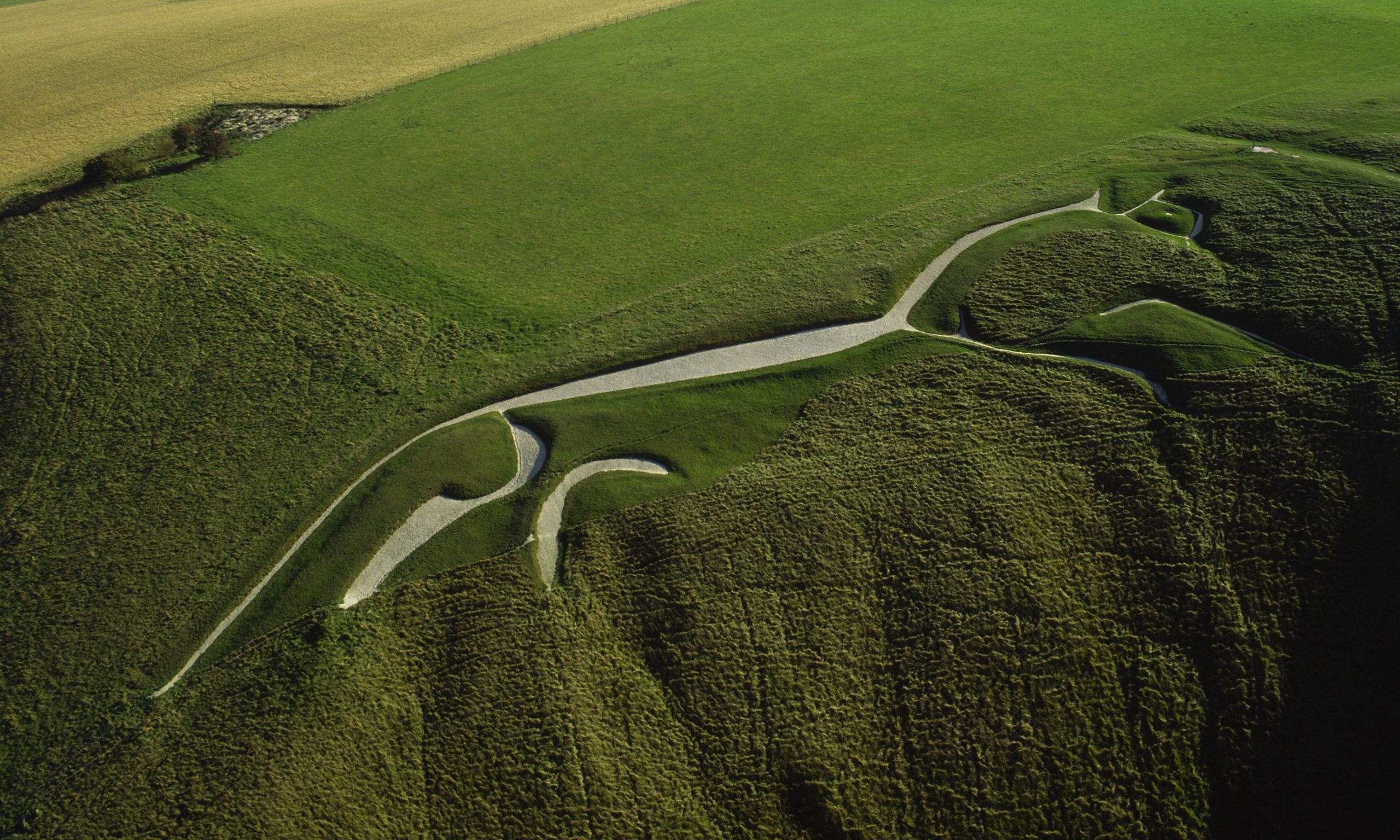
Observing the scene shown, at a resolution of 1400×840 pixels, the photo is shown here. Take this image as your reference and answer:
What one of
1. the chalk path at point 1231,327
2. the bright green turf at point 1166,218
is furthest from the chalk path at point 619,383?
the bright green turf at point 1166,218

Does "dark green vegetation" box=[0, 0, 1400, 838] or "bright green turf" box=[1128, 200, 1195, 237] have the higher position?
"bright green turf" box=[1128, 200, 1195, 237]

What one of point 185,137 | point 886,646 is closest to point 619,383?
point 886,646

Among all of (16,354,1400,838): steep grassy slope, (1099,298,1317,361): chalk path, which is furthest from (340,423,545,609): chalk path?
(1099,298,1317,361): chalk path

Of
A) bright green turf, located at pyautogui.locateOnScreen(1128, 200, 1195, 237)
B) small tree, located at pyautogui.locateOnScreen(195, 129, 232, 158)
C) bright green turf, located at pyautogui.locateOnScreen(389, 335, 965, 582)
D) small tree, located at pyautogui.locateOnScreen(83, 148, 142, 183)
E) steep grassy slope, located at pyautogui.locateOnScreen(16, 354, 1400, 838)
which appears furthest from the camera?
small tree, located at pyautogui.locateOnScreen(195, 129, 232, 158)

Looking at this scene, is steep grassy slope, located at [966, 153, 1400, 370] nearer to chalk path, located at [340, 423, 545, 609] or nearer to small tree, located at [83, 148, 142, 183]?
chalk path, located at [340, 423, 545, 609]

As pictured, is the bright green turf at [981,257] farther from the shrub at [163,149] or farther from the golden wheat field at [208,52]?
the shrub at [163,149]

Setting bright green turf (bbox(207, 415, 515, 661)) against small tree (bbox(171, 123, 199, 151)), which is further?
small tree (bbox(171, 123, 199, 151))

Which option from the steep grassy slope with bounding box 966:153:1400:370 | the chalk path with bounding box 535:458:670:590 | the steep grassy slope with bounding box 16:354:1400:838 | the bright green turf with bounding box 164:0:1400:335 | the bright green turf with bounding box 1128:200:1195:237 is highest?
the bright green turf with bounding box 164:0:1400:335
